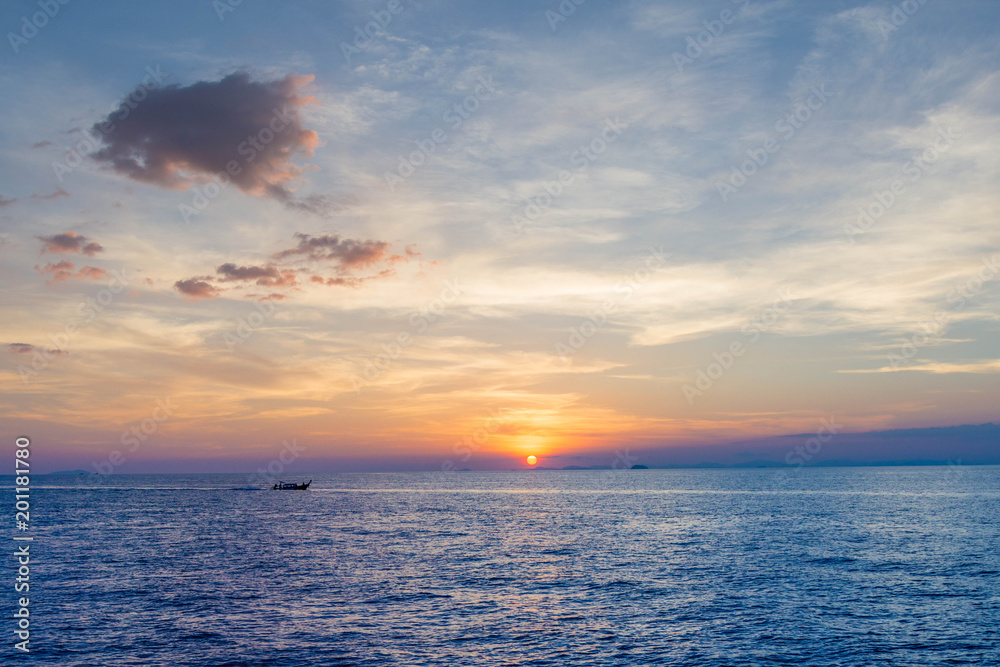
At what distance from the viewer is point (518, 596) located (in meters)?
55.5

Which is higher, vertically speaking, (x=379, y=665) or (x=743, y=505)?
(x=379, y=665)

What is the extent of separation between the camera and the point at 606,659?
39062 mm

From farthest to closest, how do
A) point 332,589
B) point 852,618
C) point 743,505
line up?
point 743,505 → point 332,589 → point 852,618

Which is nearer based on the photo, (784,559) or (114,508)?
(784,559)

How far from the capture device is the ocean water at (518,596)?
133 ft

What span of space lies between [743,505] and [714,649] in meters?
133

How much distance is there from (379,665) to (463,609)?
545 inches

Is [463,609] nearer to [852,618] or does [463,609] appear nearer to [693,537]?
[852,618]

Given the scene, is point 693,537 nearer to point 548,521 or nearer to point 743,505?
point 548,521

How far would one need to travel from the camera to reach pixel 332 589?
58.2 metres

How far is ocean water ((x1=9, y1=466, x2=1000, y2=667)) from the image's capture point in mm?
40688

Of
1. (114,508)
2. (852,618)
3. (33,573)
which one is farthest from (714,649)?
(114,508)

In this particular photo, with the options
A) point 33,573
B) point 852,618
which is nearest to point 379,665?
point 852,618

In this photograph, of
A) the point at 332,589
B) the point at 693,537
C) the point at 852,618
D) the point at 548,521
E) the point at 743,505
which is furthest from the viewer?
the point at 743,505
